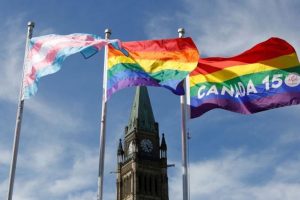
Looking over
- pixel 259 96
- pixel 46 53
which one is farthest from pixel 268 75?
pixel 46 53

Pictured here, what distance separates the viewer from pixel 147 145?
108m

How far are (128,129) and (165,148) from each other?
7.76m

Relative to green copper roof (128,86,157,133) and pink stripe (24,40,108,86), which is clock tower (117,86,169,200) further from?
pink stripe (24,40,108,86)

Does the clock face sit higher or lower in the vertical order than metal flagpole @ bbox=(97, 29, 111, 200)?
higher

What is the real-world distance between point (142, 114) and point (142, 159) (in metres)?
9.02

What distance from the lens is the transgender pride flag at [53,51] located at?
74.8 ft

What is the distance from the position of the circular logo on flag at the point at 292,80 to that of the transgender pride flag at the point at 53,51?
6326 millimetres

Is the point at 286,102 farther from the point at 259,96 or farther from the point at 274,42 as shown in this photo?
the point at 274,42

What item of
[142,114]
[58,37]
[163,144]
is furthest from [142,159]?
[58,37]

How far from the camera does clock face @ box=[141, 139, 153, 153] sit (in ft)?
351

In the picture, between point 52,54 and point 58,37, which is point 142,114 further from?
point 52,54

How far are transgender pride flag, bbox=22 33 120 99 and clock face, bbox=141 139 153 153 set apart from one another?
274 ft

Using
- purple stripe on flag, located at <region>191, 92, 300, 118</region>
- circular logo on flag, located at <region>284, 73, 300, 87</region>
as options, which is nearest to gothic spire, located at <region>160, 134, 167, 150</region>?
purple stripe on flag, located at <region>191, 92, 300, 118</region>

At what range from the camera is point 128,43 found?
23328mm
